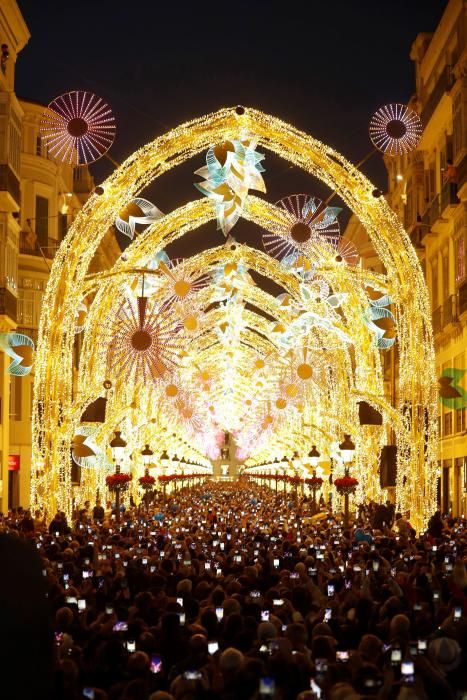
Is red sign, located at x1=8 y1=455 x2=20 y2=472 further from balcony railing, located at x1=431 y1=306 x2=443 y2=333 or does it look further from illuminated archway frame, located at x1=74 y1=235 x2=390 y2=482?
balcony railing, located at x1=431 y1=306 x2=443 y2=333

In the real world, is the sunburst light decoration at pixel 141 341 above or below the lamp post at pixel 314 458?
above

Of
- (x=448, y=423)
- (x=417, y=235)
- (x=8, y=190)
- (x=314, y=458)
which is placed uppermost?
(x=417, y=235)

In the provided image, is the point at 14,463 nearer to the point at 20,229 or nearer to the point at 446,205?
the point at 20,229

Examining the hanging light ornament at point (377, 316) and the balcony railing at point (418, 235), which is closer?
the hanging light ornament at point (377, 316)

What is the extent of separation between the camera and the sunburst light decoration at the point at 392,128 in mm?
27734

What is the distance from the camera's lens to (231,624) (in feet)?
37.7

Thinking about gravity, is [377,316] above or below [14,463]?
above

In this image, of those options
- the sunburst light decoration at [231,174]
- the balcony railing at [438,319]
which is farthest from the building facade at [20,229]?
the balcony railing at [438,319]

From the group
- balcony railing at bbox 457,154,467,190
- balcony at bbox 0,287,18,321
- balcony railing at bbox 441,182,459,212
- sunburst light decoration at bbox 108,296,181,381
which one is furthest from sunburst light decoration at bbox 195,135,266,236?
balcony railing at bbox 441,182,459,212

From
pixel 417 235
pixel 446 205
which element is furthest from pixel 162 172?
pixel 417 235

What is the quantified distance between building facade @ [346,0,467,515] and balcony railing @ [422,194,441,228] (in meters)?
0.04

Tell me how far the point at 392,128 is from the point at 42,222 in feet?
103

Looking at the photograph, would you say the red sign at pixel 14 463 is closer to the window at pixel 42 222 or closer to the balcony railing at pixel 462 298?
the window at pixel 42 222

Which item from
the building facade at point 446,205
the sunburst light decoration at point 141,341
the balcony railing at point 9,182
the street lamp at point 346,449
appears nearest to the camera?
the sunburst light decoration at point 141,341
